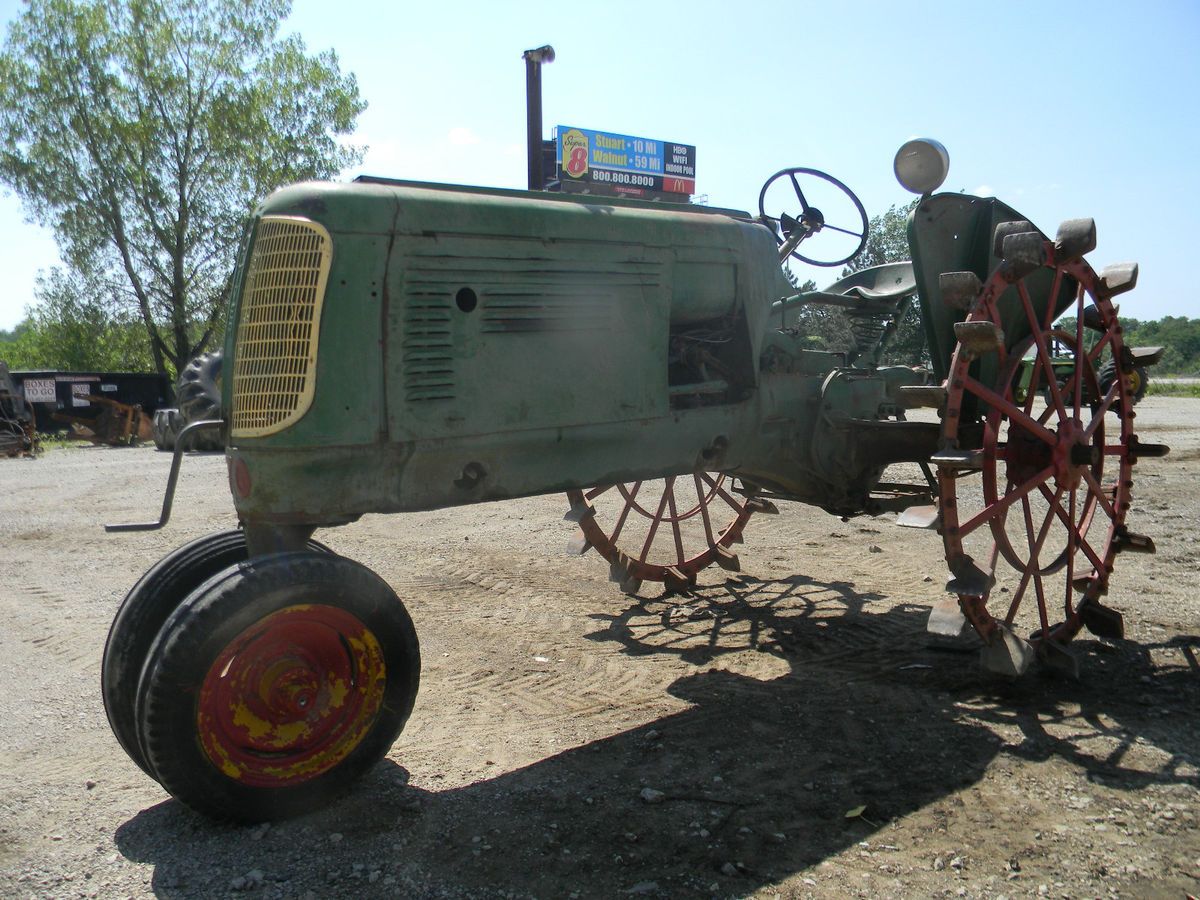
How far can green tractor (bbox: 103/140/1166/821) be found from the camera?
Result: 3133 mm

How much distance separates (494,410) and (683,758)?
145cm

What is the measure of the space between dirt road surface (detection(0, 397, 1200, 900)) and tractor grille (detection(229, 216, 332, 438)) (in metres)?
1.28

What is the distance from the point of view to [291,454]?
10.6 feet

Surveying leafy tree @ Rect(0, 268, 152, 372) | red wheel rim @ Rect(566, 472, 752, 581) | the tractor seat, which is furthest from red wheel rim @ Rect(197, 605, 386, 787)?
leafy tree @ Rect(0, 268, 152, 372)

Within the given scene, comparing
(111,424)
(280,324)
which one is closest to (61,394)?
(111,424)

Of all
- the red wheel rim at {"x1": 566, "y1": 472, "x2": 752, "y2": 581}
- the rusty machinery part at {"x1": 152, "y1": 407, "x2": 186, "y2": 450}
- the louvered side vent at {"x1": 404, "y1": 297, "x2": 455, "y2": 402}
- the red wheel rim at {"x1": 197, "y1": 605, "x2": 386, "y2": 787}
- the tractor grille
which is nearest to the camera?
the red wheel rim at {"x1": 197, "y1": 605, "x2": 386, "y2": 787}

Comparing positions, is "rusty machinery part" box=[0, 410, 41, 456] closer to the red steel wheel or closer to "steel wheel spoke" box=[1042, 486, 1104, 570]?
the red steel wheel

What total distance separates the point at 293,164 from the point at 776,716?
78.5 ft

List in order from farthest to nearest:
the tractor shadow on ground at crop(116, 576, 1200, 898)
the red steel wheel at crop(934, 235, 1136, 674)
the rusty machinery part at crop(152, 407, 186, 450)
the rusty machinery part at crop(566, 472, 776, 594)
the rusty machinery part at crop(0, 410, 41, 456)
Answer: the rusty machinery part at crop(152, 407, 186, 450)
the rusty machinery part at crop(0, 410, 41, 456)
the rusty machinery part at crop(566, 472, 776, 594)
the red steel wheel at crop(934, 235, 1136, 674)
the tractor shadow on ground at crop(116, 576, 1200, 898)

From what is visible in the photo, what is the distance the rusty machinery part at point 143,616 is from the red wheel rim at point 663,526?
70.7 inches

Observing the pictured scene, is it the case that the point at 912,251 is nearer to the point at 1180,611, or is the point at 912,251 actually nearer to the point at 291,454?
the point at 1180,611

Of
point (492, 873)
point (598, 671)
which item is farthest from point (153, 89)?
point (492, 873)

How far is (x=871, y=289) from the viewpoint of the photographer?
5.58 metres

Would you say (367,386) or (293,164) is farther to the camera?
(293,164)
